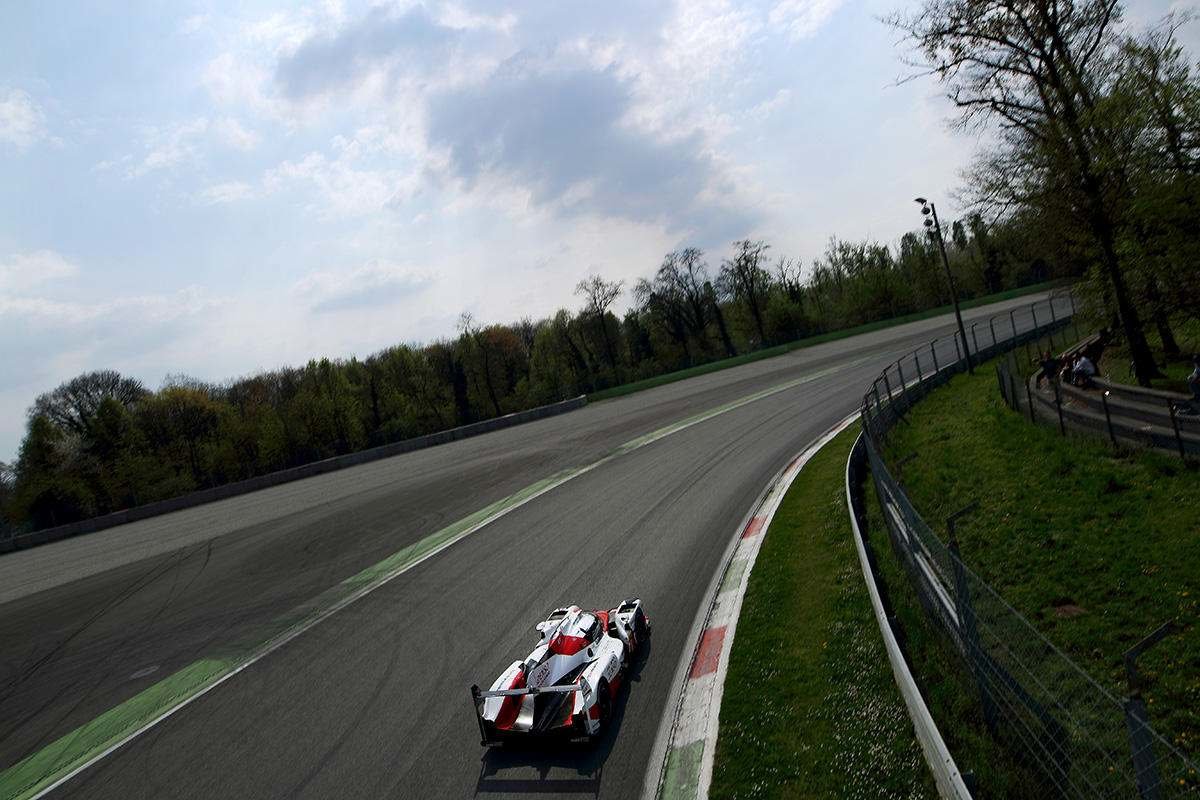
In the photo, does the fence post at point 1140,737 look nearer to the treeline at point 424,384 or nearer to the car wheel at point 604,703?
the car wheel at point 604,703

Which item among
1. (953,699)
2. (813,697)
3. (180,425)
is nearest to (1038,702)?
(953,699)

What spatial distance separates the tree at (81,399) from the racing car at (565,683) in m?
67.5

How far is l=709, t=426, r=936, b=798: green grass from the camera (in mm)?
7590

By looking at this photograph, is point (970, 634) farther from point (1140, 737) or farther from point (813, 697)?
point (1140, 737)

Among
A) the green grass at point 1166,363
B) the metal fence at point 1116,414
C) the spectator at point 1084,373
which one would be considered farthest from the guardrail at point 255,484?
the spectator at point 1084,373

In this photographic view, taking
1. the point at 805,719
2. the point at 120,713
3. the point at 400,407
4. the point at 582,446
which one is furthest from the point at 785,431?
the point at 400,407

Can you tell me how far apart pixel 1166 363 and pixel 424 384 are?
Result: 67.5 m

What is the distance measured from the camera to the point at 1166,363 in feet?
82.6

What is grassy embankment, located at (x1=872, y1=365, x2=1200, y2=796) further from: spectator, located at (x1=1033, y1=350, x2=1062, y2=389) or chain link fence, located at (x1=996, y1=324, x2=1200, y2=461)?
spectator, located at (x1=1033, y1=350, x2=1062, y2=389)

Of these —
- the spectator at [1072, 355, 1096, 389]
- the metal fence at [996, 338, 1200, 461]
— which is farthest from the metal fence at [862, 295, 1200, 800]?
the spectator at [1072, 355, 1096, 389]

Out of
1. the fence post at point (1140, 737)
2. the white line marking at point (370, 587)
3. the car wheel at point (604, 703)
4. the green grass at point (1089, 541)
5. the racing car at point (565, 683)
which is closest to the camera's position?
the fence post at point (1140, 737)

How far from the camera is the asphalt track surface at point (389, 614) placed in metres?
9.60

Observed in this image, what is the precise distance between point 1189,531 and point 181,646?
18.8 metres

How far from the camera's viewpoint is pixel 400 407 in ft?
252
